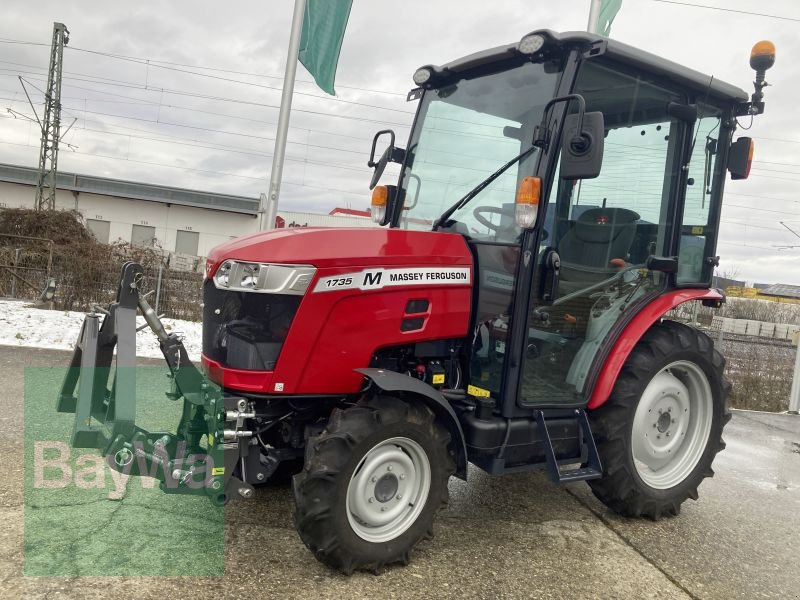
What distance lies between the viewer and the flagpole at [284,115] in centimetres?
921

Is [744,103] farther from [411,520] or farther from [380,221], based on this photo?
[411,520]

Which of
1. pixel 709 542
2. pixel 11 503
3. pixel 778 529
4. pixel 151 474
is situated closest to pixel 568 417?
pixel 709 542

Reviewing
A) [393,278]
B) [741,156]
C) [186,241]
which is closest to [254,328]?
[393,278]

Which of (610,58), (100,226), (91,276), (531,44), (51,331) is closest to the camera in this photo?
(531,44)

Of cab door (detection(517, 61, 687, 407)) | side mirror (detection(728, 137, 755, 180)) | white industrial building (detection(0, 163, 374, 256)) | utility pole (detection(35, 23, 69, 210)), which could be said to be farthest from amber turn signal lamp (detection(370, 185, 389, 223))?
white industrial building (detection(0, 163, 374, 256))

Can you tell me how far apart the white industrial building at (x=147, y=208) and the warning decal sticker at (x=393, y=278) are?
31046 millimetres

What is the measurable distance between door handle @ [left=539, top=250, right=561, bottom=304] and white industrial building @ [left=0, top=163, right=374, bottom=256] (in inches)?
1220

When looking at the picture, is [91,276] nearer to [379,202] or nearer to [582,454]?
[379,202]

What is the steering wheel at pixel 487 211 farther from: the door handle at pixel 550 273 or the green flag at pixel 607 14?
the green flag at pixel 607 14

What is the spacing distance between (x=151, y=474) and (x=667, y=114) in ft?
11.1

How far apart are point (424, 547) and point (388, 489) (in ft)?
1.47

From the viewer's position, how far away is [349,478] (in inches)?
110

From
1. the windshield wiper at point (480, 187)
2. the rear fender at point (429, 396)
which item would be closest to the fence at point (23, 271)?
the windshield wiper at point (480, 187)

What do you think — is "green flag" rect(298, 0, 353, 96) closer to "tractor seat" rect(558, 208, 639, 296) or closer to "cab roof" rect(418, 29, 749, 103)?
"cab roof" rect(418, 29, 749, 103)
